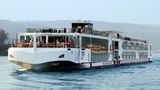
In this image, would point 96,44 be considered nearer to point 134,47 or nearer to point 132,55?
point 132,55

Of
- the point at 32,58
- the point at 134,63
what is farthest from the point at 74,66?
the point at 134,63

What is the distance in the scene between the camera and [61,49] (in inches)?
2329

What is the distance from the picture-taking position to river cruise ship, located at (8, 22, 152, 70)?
58594 mm

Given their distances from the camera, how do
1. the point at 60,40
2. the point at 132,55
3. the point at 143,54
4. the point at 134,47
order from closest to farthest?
1. the point at 60,40
2. the point at 132,55
3. the point at 134,47
4. the point at 143,54

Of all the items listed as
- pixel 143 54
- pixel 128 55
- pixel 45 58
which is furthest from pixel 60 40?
pixel 143 54

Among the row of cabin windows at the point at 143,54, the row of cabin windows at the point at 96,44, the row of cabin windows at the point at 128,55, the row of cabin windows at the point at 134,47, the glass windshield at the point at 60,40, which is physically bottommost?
the row of cabin windows at the point at 143,54

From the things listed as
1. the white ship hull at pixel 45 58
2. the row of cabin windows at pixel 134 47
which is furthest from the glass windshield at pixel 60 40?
the row of cabin windows at pixel 134 47

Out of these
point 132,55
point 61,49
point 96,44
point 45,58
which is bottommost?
point 132,55

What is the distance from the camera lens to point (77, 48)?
62062mm

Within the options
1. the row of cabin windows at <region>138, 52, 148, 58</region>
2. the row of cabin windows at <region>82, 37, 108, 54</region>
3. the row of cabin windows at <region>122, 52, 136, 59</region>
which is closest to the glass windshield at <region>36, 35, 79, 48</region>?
the row of cabin windows at <region>82, 37, 108, 54</region>

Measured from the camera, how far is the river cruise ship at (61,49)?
5859 cm

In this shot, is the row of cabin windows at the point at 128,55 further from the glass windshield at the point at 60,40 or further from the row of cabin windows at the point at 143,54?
the glass windshield at the point at 60,40

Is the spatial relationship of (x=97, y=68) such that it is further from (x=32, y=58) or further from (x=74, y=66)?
(x=32, y=58)

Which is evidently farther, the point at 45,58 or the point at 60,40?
the point at 60,40
